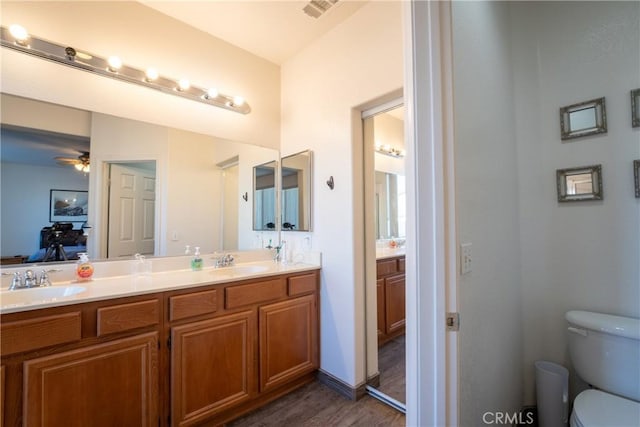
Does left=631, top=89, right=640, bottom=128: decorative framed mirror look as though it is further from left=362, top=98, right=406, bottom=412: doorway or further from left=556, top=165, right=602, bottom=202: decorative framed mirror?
left=362, top=98, right=406, bottom=412: doorway

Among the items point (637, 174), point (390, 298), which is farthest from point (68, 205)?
point (637, 174)

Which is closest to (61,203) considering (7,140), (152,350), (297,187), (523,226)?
(7,140)

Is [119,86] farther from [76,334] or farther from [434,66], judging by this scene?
[434,66]

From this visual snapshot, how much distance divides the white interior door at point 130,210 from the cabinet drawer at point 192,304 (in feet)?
2.00

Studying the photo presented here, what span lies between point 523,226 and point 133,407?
94.1 inches

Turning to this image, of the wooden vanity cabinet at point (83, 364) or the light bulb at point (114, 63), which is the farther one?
the light bulb at point (114, 63)

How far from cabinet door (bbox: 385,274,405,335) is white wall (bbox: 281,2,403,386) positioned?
0.59 metres

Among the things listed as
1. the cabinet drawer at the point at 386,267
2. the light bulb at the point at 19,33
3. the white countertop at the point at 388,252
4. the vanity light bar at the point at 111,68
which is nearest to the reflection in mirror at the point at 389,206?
the white countertop at the point at 388,252

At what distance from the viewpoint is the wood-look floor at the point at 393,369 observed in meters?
1.99

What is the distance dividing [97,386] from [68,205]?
1.06 m

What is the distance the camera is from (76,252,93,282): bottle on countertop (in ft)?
5.25

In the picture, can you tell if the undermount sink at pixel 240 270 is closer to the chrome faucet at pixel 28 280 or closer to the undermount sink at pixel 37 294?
the undermount sink at pixel 37 294

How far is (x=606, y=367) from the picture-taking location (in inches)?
51.7

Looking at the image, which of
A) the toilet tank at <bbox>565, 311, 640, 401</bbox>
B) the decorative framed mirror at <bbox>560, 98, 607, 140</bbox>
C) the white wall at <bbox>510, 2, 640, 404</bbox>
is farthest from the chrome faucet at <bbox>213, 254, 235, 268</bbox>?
the decorative framed mirror at <bbox>560, 98, 607, 140</bbox>
